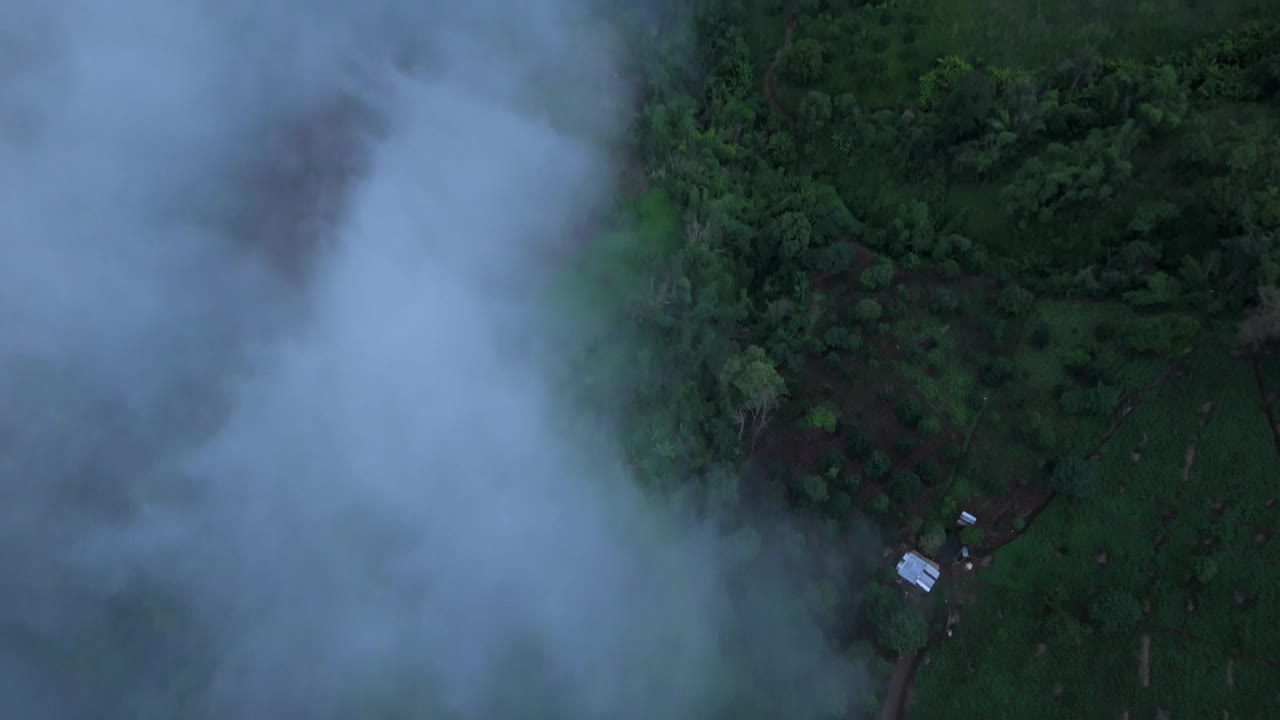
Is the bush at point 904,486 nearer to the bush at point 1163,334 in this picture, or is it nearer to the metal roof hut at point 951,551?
the metal roof hut at point 951,551

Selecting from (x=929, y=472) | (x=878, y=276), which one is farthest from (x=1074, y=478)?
(x=878, y=276)

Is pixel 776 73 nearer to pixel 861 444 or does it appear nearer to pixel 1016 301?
pixel 1016 301

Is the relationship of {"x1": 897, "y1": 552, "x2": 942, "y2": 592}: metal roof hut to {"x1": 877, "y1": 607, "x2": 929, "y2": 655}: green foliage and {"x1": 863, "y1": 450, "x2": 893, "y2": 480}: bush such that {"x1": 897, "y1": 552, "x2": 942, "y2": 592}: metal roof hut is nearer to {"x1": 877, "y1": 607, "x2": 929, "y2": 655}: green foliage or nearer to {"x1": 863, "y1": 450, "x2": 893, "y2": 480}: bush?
{"x1": 877, "y1": 607, "x2": 929, "y2": 655}: green foliage

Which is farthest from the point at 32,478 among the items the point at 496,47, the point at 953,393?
the point at 953,393

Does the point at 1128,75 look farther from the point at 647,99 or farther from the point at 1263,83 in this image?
the point at 647,99

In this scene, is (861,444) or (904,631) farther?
(861,444)

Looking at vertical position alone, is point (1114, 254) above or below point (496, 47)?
below
